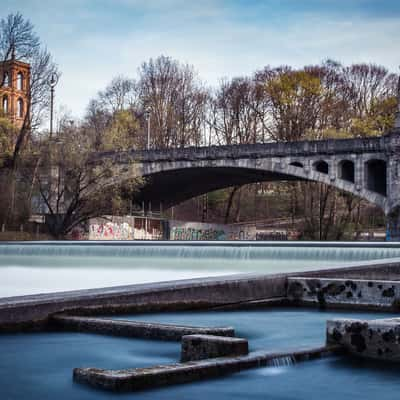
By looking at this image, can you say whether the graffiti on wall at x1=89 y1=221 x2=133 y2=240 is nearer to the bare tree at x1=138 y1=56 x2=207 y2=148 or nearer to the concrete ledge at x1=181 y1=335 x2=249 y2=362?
the bare tree at x1=138 y1=56 x2=207 y2=148

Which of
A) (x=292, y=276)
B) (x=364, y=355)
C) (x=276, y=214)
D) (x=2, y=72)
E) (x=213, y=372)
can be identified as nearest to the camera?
(x=213, y=372)

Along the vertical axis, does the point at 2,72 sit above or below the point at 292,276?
above

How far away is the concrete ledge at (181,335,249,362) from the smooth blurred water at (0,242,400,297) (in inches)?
401

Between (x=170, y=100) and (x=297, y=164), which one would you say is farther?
(x=170, y=100)

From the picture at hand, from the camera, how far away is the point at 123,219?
5116 centimetres

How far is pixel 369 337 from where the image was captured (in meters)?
6.76

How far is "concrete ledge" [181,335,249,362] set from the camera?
6.32 meters

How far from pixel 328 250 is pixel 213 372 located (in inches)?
678

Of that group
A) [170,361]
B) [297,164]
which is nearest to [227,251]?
[170,361]

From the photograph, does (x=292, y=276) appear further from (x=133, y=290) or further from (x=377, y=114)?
(x=377, y=114)

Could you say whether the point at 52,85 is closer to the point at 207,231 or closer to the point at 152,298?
the point at 207,231

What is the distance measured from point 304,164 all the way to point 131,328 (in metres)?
42.8

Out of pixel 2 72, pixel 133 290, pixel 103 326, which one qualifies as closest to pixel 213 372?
pixel 103 326

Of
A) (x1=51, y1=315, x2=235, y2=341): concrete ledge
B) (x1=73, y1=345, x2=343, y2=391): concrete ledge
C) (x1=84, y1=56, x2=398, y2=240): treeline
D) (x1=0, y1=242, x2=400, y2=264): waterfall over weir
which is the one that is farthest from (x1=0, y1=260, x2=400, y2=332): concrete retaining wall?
(x1=84, y1=56, x2=398, y2=240): treeline
